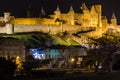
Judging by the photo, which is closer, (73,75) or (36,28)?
(73,75)

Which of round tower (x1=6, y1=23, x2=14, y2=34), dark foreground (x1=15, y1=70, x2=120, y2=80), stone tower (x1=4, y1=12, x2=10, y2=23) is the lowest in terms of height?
dark foreground (x1=15, y1=70, x2=120, y2=80)

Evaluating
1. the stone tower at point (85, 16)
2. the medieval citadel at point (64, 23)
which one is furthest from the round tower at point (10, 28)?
the stone tower at point (85, 16)

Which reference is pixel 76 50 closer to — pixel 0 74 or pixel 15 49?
pixel 15 49

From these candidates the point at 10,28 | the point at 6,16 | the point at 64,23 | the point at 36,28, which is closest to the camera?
the point at 10,28

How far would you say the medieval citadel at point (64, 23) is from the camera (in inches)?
4181

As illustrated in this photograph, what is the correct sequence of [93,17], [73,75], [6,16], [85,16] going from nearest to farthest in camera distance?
[73,75], [6,16], [93,17], [85,16]

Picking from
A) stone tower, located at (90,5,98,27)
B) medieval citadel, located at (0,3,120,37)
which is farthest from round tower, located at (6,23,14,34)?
stone tower, located at (90,5,98,27)

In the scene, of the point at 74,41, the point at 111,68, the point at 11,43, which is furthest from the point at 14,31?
the point at 111,68

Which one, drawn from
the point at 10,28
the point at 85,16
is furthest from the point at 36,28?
the point at 85,16

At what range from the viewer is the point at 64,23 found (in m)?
115

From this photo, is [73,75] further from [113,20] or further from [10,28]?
[113,20]

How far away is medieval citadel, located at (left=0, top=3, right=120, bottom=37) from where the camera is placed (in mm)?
106188

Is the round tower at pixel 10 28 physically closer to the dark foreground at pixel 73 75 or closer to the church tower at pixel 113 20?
the church tower at pixel 113 20

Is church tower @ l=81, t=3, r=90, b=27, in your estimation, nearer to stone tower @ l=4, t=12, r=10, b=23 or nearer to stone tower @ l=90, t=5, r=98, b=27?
stone tower @ l=90, t=5, r=98, b=27
